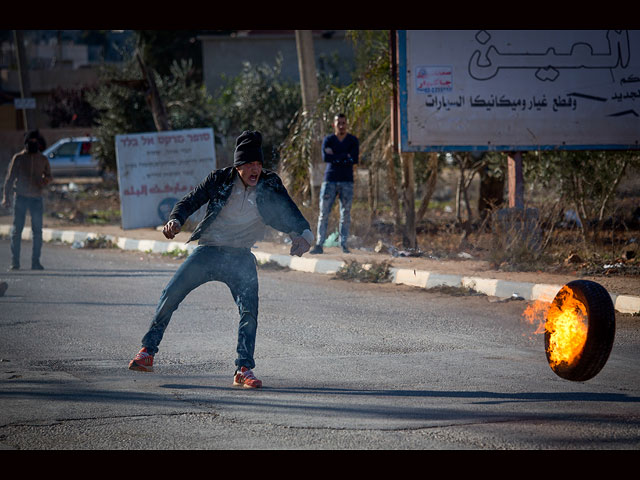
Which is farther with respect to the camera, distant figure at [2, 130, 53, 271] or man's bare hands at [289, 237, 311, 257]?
distant figure at [2, 130, 53, 271]

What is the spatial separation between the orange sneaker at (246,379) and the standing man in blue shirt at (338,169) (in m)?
7.73

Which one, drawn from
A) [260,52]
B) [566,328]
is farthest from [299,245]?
[260,52]

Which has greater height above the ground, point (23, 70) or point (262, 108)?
point (23, 70)

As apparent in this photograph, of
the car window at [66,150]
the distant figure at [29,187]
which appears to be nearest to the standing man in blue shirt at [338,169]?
the distant figure at [29,187]

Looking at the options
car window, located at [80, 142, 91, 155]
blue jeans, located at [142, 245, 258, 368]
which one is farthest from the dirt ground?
car window, located at [80, 142, 91, 155]

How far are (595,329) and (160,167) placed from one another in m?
13.3

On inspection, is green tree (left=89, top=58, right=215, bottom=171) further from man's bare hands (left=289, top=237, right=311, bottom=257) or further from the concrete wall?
man's bare hands (left=289, top=237, right=311, bottom=257)

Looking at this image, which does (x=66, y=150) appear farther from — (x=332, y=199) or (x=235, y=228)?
(x=235, y=228)

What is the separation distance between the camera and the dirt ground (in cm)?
1128

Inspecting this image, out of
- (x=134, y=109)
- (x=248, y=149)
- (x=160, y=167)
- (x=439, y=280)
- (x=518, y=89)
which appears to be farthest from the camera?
(x=134, y=109)

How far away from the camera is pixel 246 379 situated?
242 inches

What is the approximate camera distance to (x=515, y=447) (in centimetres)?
469

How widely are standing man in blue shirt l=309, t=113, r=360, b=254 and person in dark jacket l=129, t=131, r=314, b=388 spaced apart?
7.29 metres

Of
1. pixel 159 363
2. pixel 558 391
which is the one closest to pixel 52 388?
pixel 159 363
